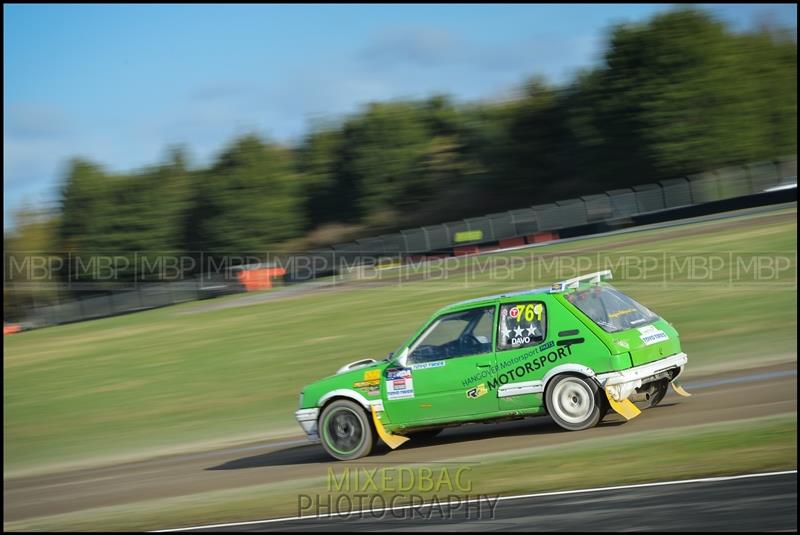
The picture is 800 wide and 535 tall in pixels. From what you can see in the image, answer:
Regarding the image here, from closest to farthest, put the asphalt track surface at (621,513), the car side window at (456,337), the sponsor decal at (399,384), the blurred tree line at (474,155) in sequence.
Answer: the asphalt track surface at (621,513)
the car side window at (456,337)
the sponsor decal at (399,384)
the blurred tree line at (474,155)

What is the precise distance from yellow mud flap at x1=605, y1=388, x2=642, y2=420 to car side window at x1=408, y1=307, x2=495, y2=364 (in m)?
1.38

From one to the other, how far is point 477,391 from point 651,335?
6.25 feet

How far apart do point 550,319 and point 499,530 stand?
347cm

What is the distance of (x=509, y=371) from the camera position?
9609 millimetres

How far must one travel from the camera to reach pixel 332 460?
10.5 m

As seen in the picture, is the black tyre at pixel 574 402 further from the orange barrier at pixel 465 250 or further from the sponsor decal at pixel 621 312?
the orange barrier at pixel 465 250

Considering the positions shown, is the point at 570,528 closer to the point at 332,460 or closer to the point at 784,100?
the point at 332,460

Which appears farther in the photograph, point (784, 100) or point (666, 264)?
point (784, 100)

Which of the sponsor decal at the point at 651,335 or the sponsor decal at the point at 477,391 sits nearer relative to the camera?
the sponsor decal at the point at 651,335

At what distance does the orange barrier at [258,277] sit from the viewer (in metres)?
36.9

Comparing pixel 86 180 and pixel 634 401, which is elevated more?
pixel 86 180

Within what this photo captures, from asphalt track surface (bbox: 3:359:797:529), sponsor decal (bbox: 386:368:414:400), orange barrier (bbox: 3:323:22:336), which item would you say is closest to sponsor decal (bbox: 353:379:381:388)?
sponsor decal (bbox: 386:368:414:400)

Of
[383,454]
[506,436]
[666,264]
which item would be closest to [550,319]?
[506,436]

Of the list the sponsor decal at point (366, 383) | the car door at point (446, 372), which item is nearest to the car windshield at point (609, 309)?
the car door at point (446, 372)
